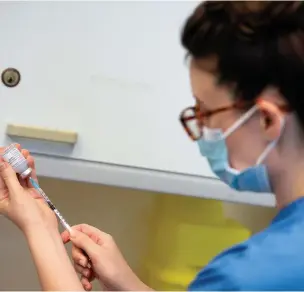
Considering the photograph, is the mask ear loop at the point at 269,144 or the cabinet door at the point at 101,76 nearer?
the mask ear loop at the point at 269,144

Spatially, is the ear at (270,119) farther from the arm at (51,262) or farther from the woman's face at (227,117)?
the arm at (51,262)

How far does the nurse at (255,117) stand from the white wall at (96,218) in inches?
23.7

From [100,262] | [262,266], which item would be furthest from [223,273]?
[100,262]

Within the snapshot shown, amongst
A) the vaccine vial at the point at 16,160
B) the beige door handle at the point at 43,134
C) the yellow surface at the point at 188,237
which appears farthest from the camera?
the yellow surface at the point at 188,237

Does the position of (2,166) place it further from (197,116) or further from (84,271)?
(197,116)

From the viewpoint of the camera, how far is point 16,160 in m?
0.88

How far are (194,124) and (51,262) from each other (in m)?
0.27

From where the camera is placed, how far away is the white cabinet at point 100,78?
102cm

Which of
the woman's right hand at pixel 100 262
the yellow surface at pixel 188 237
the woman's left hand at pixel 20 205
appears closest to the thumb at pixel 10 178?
the woman's left hand at pixel 20 205

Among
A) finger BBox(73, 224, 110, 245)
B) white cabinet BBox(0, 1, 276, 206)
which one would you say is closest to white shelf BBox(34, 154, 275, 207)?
white cabinet BBox(0, 1, 276, 206)

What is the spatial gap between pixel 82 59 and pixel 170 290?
1.75 ft

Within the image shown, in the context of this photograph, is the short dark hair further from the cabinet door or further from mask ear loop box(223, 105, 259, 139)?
the cabinet door

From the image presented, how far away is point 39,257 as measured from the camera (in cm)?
79

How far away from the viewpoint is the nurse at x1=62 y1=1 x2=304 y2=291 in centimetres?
67
